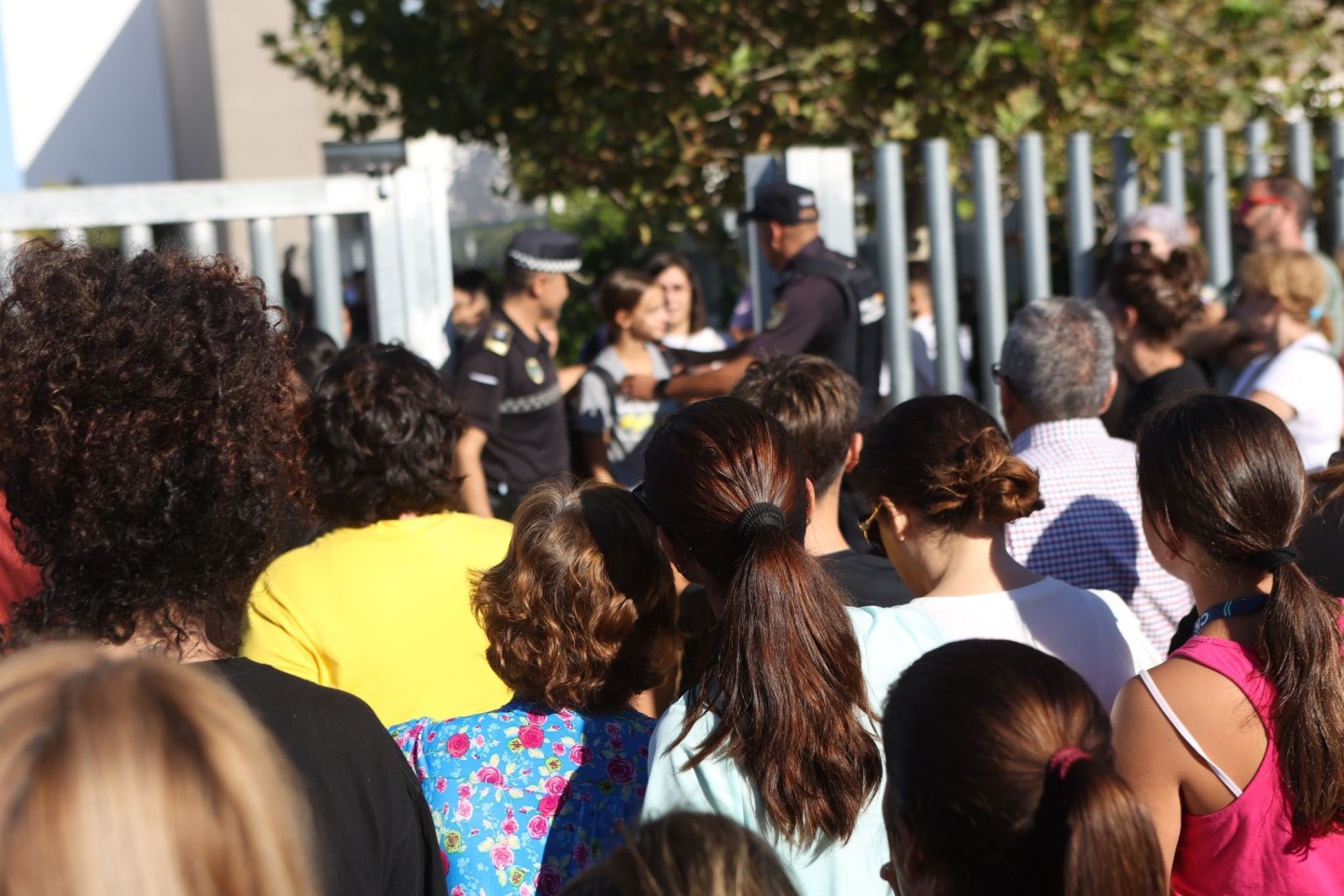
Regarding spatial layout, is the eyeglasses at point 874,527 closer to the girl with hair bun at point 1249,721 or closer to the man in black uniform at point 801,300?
the girl with hair bun at point 1249,721

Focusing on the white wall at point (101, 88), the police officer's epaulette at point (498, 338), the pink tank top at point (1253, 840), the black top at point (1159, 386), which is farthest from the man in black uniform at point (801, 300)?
the white wall at point (101, 88)

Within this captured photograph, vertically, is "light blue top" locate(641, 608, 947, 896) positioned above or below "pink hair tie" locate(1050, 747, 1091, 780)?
below

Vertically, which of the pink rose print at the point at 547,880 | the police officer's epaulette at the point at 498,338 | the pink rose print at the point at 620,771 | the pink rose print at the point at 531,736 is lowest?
the pink rose print at the point at 547,880

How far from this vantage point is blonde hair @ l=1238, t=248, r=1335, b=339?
14.1ft

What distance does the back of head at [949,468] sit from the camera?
257 centimetres

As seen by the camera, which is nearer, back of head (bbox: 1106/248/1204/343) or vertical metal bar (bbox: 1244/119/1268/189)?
back of head (bbox: 1106/248/1204/343)

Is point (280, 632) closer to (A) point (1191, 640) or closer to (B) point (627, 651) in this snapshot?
(B) point (627, 651)

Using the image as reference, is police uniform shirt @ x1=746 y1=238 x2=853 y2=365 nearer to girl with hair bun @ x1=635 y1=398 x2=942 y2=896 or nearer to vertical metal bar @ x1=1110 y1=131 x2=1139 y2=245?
vertical metal bar @ x1=1110 y1=131 x2=1139 y2=245

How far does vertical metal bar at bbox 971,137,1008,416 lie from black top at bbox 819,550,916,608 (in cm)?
257

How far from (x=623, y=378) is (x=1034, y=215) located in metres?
1.79

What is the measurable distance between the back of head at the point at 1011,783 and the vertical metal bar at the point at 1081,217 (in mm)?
4146

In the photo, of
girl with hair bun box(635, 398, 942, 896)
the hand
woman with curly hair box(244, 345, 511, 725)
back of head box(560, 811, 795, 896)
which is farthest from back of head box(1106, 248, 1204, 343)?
back of head box(560, 811, 795, 896)

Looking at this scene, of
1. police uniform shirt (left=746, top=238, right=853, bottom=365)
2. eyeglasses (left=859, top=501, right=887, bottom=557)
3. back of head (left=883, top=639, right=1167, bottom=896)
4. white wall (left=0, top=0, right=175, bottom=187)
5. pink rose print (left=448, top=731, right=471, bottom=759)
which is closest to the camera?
back of head (left=883, top=639, right=1167, bottom=896)

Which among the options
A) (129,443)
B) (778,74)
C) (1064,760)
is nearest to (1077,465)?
(1064,760)
